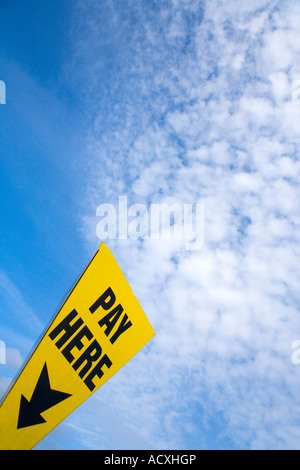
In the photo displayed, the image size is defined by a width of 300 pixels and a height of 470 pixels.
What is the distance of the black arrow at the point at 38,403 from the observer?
20.1 feet

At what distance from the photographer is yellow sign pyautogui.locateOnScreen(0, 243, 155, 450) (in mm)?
6152

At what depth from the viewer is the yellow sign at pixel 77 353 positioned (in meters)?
6.15

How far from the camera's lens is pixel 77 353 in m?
6.86

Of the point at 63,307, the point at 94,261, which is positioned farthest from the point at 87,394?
the point at 94,261

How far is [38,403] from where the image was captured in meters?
6.30

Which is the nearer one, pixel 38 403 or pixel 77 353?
pixel 38 403

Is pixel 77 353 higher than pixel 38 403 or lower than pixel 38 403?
higher

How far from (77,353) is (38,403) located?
1363mm

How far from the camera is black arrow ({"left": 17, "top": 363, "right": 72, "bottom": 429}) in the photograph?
6.14m

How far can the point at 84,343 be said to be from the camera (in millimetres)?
6930
